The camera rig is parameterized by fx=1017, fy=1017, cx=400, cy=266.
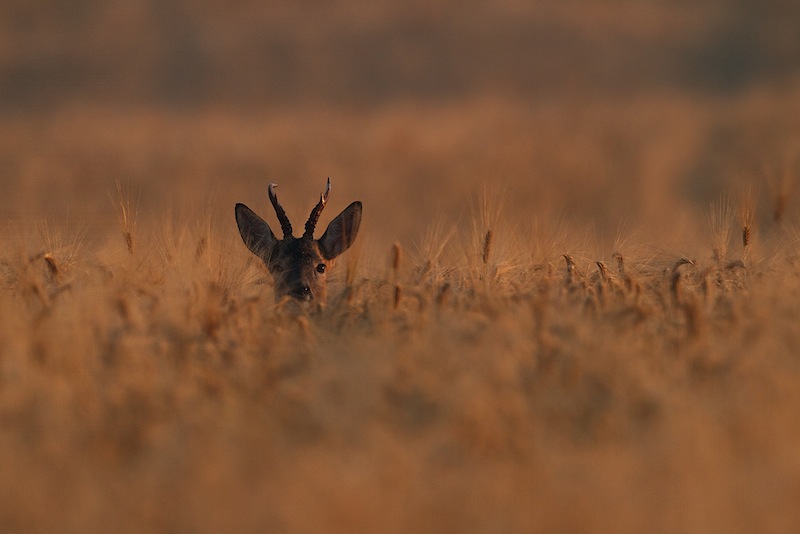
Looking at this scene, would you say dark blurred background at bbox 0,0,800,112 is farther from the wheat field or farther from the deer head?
the wheat field

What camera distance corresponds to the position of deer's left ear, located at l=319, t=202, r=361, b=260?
8.52 metres

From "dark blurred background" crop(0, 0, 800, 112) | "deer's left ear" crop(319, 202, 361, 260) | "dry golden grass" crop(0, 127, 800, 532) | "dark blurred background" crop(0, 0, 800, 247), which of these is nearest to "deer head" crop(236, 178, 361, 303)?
"deer's left ear" crop(319, 202, 361, 260)

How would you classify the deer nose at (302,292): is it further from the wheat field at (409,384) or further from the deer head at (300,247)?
the wheat field at (409,384)

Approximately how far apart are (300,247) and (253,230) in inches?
25.5

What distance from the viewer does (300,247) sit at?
823 cm

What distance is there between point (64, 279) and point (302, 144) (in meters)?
23.0

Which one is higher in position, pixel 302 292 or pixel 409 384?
pixel 302 292

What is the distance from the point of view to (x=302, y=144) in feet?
96.9

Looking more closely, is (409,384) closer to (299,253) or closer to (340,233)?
(299,253)

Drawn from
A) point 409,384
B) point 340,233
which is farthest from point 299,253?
point 409,384

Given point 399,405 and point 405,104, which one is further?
point 405,104

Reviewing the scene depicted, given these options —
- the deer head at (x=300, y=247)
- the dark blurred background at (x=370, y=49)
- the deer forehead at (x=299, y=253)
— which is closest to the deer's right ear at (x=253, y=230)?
the deer head at (x=300, y=247)

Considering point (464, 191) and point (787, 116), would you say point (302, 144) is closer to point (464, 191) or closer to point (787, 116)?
point (464, 191)

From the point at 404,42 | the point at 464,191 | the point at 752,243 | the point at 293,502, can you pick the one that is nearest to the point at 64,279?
the point at 293,502
